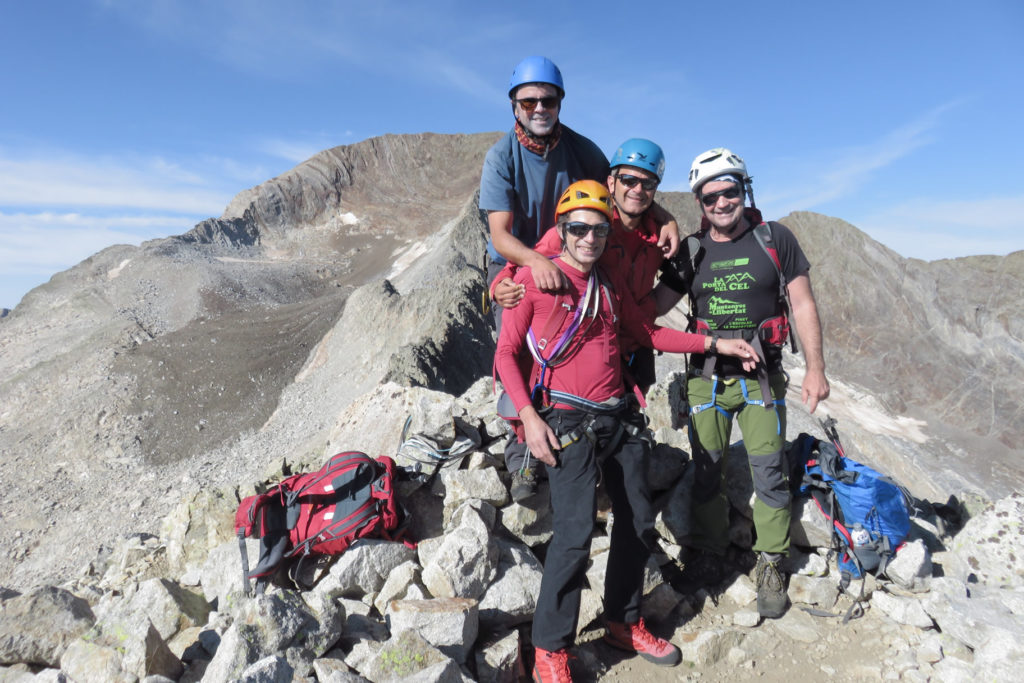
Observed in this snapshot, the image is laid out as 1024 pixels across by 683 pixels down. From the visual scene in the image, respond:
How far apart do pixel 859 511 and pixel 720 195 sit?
116 inches

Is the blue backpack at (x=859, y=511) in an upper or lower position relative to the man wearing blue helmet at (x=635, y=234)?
lower

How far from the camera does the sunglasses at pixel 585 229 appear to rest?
3885mm

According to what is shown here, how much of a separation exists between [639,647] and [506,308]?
2702mm

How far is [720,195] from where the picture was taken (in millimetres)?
4617

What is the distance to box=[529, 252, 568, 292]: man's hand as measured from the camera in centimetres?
381

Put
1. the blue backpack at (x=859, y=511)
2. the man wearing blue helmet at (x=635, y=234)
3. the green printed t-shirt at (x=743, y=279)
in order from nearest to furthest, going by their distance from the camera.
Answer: the man wearing blue helmet at (x=635, y=234) → the green printed t-shirt at (x=743, y=279) → the blue backpack at (x=859, y=511)

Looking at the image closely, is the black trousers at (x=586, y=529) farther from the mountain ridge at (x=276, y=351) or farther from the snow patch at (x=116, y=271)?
the snow patch at (x=116, y=271)

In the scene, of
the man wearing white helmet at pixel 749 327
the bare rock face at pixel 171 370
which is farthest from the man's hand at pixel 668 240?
the bare rock face at pixel 171 370

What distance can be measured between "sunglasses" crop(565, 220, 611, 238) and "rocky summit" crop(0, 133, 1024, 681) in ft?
7.65

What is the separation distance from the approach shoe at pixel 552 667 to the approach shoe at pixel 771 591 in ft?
6.44

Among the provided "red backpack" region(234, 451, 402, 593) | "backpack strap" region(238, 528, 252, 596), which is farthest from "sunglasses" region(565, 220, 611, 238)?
"backpack strap" region(238, 528, 252, 596)

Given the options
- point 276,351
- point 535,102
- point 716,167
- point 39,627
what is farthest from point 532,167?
point 276,351

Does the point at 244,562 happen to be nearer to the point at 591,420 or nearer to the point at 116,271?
the point at 591,420

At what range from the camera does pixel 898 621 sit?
15.4 ft
